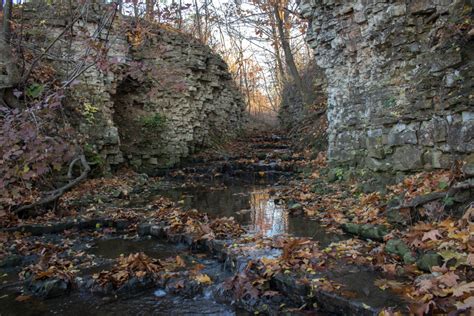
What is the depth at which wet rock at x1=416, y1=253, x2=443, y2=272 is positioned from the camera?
3.65 metres

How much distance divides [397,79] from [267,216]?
3544mm

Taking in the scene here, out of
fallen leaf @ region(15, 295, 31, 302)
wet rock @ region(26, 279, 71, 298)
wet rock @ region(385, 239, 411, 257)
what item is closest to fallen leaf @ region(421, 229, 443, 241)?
wet rock @ region(385, 239, 411, 257)

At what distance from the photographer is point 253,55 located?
28359 mm

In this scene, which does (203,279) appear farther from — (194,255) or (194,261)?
(194,255)

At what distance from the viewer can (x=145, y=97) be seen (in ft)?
48.1

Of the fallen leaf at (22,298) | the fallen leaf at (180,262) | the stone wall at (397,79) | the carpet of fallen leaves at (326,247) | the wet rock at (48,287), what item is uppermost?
the stone wall at (397,79)

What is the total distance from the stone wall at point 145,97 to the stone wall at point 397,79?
17.6ft

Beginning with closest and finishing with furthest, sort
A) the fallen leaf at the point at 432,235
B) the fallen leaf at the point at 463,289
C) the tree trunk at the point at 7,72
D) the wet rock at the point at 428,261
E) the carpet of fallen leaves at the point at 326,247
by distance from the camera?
the fallen leaf at the point at 463,289, the carpet of fallen leaves at the point at 326,247, the wet rock at the point at 428,261, the fallen leaf at the point at 432,235, the tree trunk at the point at 7,72

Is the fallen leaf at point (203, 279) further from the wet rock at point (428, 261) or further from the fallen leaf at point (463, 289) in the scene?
the fallen leaf at point (463, 289)

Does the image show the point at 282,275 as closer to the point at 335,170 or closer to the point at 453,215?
the point at 453,215

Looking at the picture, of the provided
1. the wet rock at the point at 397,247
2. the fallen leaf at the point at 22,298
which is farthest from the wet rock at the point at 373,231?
the fallen leaf at the point at 22,298

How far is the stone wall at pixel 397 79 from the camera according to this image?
18.0ft

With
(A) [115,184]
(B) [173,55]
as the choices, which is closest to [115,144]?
(A) [115,184]

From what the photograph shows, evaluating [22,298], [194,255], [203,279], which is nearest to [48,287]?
[22,298]
